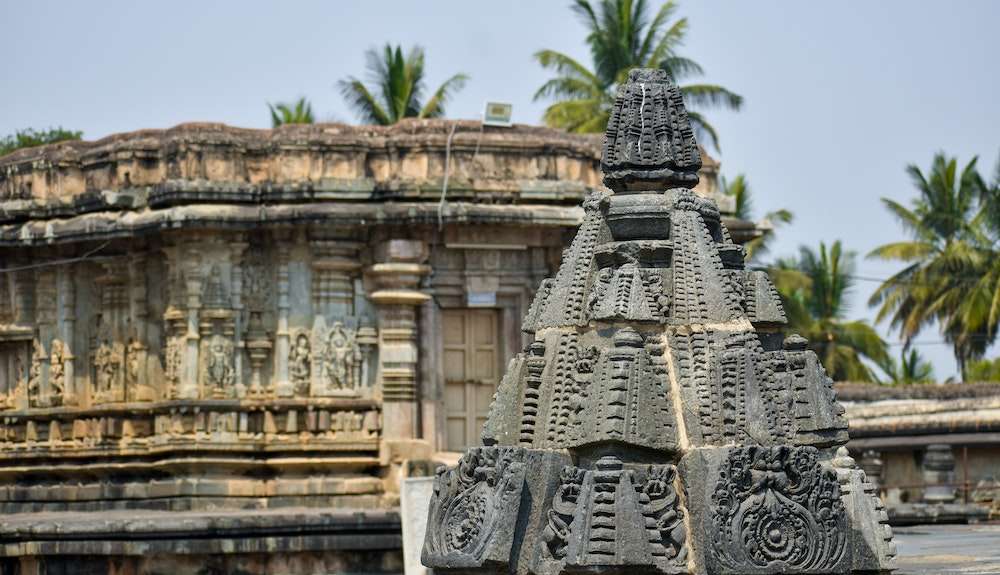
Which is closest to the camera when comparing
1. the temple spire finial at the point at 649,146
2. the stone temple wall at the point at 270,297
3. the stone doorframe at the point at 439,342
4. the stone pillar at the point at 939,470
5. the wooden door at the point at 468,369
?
the temple spire finial at the point at 649,146

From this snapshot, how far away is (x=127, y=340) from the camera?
24.2 meters

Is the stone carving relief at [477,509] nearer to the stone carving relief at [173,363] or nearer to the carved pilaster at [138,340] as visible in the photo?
the stone carving relief at [173,363]

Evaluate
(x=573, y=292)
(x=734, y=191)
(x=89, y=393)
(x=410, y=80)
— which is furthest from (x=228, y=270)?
(x=734, y=191)

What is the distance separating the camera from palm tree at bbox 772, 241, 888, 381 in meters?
→ 46.1

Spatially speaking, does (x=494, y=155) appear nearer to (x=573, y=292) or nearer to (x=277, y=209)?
(x=277, y=209)

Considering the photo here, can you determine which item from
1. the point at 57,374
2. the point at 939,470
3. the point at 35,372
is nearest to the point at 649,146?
the point at 57,374

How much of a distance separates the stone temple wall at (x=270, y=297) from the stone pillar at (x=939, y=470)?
25.6 ft

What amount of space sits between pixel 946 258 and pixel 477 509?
36626mm

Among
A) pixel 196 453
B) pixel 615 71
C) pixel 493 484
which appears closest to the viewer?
pixel 493 484

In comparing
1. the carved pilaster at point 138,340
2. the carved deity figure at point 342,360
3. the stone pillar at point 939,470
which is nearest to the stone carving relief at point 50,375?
the carved pilaster at point 138,340

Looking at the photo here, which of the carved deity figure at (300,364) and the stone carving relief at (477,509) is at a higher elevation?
the carved deity figure at (300,364)

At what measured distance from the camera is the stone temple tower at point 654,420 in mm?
8969

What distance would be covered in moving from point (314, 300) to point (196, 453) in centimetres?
236

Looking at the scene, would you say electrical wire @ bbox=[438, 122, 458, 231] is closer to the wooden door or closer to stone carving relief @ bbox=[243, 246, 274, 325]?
the wooden door
